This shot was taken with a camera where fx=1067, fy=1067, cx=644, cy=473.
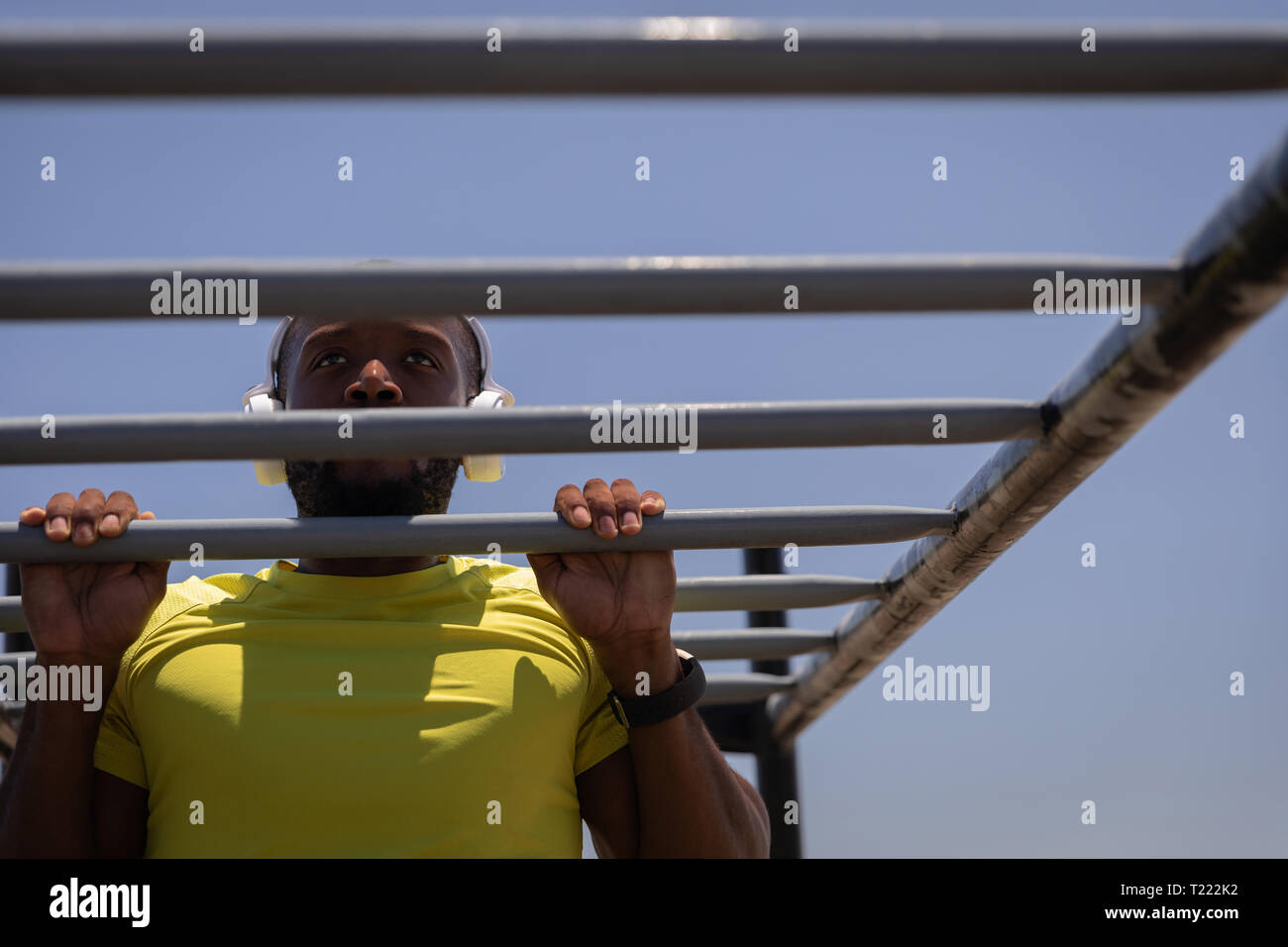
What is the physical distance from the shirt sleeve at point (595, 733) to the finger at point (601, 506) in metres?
0.52

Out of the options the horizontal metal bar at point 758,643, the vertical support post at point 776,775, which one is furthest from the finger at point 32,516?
the vertical support post at point 776,775

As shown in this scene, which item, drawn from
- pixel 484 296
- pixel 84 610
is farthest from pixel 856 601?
pixel 84 610

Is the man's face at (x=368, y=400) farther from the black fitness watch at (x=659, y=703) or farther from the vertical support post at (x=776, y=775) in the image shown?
the vertical support post at (x=776, y=775)

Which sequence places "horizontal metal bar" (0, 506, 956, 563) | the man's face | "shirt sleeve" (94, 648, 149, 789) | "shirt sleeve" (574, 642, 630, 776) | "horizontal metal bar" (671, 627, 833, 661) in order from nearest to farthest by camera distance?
"horizontal metal bar" (0, 506, 956, 563), "shirt sleeve" (94, 648, 149, 789), "shirt sleeve" (574, 642, 630, 776), the man's face, "horizontal metal bar" (671, 627, 833, 661)

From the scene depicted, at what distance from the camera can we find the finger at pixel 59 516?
1.47 meters

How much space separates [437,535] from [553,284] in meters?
0.47

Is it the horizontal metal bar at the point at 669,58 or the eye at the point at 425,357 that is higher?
the eye at the point at 425,357

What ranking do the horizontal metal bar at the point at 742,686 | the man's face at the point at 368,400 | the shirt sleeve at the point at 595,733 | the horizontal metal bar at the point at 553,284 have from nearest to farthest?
the horizontal metal bar at the point at 553,284 → the shirt sleeve at the point at 595,733 → the man's face at the point at 368,400 → the horizontal metal bar at the point at 742,686

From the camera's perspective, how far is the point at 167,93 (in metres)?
0.94

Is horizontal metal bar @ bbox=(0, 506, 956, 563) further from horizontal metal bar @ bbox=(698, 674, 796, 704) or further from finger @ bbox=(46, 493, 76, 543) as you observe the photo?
horizontal metal bar @ bbox=(698, 674, 796, 704)

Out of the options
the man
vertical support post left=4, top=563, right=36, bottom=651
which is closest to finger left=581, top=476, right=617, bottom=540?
the man

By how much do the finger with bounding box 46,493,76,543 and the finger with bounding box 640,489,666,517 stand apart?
2.64ft

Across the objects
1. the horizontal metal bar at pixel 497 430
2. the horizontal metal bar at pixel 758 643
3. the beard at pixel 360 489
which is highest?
the beard at pixel 360 489

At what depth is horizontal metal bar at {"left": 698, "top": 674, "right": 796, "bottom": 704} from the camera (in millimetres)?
2649
